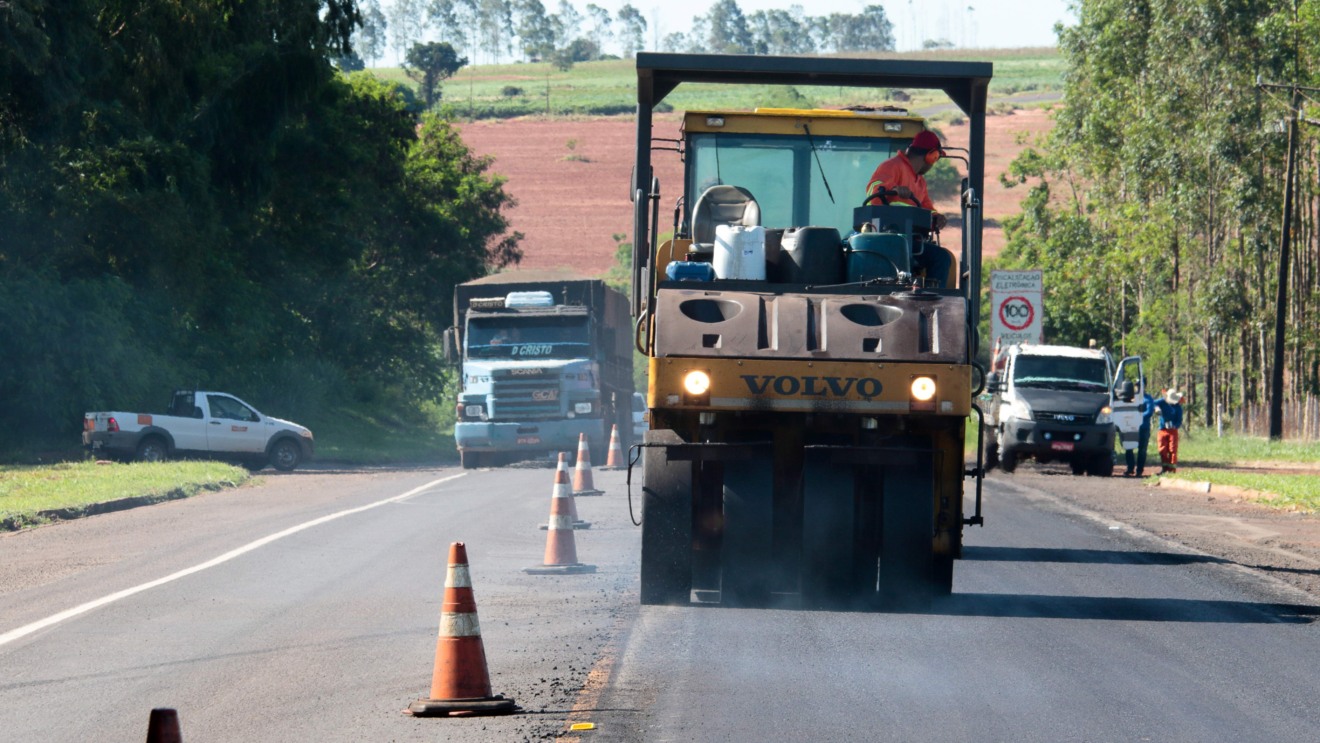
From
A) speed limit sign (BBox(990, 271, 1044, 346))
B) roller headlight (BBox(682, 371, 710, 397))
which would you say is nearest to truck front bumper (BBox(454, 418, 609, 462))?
speed limit sign (BBox(990, 271, 1044, 346))

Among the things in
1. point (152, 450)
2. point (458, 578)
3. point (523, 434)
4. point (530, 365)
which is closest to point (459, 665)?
point (458, 578)

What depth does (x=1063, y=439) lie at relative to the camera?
97.5 feet

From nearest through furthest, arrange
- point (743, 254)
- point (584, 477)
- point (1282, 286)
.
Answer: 1. point (743, 254)
2. point (584, 477)
3. point (1282, 286)

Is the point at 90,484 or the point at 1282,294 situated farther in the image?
the point at 1282,294

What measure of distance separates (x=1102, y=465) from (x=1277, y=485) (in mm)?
5668

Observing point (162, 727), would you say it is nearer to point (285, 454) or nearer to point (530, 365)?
point (530, 365)

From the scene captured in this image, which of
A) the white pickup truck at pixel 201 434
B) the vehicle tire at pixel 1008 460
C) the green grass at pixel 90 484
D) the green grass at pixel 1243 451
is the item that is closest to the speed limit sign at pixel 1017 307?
the vehicle tire at pixel 1008 460

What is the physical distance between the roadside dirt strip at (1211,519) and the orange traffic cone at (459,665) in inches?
300

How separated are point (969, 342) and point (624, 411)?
26.5 m

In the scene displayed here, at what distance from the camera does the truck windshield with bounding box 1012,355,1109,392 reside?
30.7 metres

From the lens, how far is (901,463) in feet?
33.7

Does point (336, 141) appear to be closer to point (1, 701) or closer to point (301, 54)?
point (301, 54)

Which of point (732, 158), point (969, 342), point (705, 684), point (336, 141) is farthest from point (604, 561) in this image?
point (336, 141)

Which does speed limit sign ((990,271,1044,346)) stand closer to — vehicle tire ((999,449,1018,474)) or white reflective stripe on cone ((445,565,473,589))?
vehicle tire ((999,449,1018,474))
